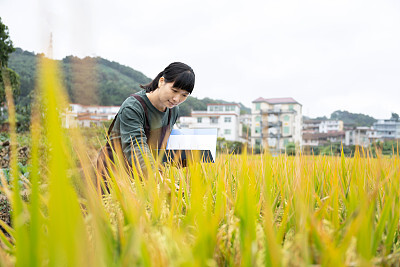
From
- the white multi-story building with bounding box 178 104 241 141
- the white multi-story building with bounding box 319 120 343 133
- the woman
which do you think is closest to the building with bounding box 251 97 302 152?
the white multi-story building with bounding box 178 104 241 141

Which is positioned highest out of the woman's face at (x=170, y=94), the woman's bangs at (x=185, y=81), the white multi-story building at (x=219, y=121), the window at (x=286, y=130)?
the white multi-story building at (x=219, y=121)

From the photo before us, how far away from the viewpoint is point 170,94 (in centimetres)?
187

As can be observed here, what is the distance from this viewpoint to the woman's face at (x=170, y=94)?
6.11 feet

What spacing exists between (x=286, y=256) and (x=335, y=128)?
71.2 m

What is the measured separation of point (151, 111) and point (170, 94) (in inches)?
8.3

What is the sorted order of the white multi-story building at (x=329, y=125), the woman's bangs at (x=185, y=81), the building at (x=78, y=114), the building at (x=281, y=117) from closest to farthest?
the building at (x=78, y=114) < the woman's bangs at (x=185, y=81) < the building at (x=281, y=117) < the white multi-story building at (x=329, y=125)

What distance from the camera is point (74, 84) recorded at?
385 mm

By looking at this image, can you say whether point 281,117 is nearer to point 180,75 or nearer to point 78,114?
point 180,75

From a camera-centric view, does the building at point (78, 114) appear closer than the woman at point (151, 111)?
Yes

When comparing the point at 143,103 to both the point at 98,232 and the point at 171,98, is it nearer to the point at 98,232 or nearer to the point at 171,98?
the point at 171,98

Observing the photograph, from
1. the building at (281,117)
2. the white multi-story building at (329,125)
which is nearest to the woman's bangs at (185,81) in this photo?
the building at (281,117)

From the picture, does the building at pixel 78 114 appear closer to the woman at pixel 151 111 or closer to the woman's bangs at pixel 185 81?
the woman at pixel 151 111

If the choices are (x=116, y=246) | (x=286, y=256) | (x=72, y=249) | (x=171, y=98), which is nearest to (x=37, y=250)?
(x=72, y=249)

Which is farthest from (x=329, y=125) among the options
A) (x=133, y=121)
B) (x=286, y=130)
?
(x=133, y=121)
